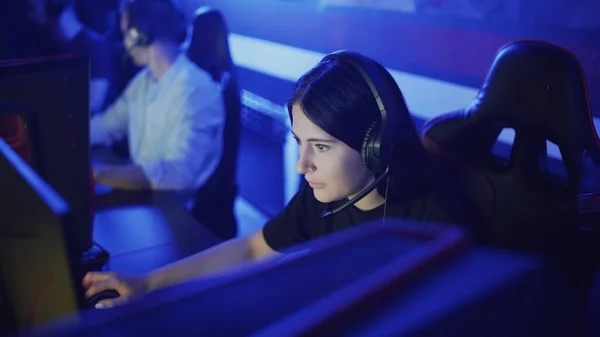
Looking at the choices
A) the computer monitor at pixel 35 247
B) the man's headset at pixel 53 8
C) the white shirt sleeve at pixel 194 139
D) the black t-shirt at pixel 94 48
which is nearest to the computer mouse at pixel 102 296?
the computer monitor at pixel 35 247

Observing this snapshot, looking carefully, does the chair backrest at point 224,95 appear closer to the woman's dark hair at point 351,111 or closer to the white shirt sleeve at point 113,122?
the white shirt sleeve at point 113,122

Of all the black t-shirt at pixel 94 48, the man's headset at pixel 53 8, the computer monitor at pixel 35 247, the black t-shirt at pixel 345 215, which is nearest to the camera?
the computer monitor at pixel 35 247

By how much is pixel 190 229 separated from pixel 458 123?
2.41 ft

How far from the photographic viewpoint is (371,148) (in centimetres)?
107

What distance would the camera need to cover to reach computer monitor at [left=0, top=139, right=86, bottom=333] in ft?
1.95

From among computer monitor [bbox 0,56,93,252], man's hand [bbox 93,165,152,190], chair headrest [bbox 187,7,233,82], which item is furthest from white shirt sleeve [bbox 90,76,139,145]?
computer monitor [bbox 0,56,93,252]

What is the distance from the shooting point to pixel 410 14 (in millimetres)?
1852

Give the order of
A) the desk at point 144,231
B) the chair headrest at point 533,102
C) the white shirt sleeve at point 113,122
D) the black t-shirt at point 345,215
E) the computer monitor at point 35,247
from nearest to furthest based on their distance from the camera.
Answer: the computer monitor at point 35,247 → the chair headrest at point 533,102 → the black t-shirt at point 345,215 → the desk at point 144,231 → the white shirt sleeve at point 113,122

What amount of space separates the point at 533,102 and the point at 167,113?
128 cm

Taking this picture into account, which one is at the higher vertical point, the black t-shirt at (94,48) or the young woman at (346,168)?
the young woman at (346,168)

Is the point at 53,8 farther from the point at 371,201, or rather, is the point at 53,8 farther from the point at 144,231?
the point at 371,201

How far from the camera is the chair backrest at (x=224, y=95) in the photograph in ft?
6.23

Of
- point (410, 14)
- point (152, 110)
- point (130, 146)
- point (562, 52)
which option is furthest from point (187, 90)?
→ point (562, 52)

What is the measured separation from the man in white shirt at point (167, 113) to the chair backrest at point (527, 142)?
922 mm
